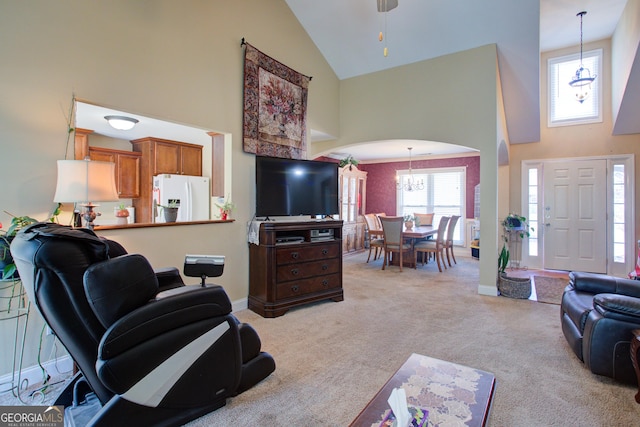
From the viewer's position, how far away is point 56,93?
2234 millimetres

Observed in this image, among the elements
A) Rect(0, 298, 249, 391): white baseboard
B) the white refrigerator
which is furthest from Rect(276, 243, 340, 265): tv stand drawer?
the white refrigerator

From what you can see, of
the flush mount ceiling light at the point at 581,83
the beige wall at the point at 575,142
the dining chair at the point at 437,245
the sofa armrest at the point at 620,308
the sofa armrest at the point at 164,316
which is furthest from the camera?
the dining chair at the point at 437,245

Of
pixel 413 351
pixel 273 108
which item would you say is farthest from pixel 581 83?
pixel 413 351

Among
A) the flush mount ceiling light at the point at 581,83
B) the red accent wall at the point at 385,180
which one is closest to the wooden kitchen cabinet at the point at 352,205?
the red accent wall at the point at 385,180

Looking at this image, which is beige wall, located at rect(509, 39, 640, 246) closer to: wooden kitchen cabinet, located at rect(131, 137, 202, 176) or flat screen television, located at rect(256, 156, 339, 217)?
flat screen television, located at rect(256, 156, 339, 217)

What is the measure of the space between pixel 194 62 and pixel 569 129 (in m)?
6.34

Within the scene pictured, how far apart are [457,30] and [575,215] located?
4129mm

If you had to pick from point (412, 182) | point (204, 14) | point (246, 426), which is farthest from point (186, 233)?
point (412, 182)

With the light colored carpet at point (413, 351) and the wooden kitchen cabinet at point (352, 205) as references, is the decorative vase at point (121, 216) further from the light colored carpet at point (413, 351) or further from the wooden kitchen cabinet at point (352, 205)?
the wooden kitchen cabinet at point (352, 205)

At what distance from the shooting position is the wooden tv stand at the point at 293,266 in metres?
3.38

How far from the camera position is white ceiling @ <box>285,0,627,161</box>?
3725 mm

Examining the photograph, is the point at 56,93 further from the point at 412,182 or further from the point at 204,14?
the point at 412,182

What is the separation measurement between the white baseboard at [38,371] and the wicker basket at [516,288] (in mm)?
4625

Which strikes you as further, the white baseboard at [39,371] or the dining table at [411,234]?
the dining table at [411,234]
